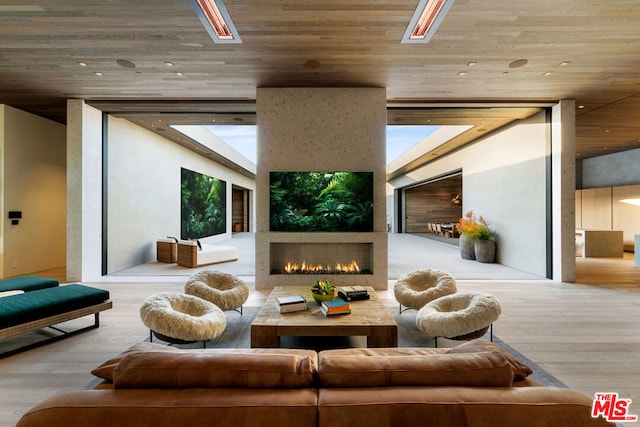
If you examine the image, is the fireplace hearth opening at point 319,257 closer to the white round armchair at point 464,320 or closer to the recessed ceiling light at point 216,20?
the white round armchair at point 464,320

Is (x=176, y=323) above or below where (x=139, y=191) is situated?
below

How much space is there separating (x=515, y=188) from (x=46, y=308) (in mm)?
8350

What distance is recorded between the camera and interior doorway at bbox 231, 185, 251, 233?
17.3m

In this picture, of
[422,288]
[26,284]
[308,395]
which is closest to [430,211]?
[422,288]

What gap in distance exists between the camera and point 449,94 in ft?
17.7

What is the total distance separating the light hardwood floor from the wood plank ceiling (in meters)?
3.37

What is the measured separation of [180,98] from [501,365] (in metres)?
6.09

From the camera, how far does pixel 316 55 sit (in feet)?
13.5

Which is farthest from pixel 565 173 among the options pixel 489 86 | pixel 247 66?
pixel 247 66

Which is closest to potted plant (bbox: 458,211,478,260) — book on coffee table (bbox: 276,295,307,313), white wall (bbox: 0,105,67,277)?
book on coffee table (bbox: 276,295,307,313)

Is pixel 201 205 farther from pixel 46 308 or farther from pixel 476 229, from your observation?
pixel 476 229

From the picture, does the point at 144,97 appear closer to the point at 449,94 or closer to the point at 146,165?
the point at 146,165

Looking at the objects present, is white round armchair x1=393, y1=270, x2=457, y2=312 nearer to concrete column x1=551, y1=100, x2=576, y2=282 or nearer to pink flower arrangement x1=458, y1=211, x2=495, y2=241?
concrete column x1=551, y1=100, x2=576, y2=282

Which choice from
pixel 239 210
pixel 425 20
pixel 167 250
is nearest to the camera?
pixel 425 20
